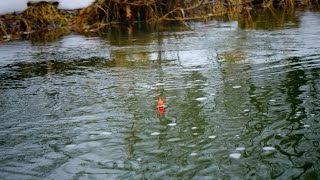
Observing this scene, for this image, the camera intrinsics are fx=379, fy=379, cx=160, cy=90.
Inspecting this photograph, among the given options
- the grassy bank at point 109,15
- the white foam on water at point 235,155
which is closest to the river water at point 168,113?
the white foam on water at point 235,155

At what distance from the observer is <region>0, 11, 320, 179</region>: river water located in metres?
2.10

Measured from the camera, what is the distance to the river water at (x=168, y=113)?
2.10 metres

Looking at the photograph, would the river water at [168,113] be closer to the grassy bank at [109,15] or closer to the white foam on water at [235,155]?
the white foam on water at [235,155]

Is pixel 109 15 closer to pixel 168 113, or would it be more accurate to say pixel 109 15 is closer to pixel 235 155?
pixel 168 113

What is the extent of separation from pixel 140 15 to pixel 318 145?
8226mm

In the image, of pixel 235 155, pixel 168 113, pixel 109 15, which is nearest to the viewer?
pixel 235 155

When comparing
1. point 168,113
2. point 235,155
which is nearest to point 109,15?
point 168,113

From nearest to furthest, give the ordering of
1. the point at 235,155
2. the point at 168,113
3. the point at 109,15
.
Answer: the point at 235,155, the point at 168,113, the point at 109,15

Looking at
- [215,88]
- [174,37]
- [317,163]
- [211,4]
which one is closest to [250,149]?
[317,163]

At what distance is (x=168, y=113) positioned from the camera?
9.49 ft

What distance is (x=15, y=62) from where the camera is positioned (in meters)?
5.39

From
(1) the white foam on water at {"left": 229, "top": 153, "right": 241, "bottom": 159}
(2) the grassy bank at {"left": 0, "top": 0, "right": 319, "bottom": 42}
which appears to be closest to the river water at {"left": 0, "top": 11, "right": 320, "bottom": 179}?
(1) the white foam on water at {"left": 229, "top": 153, "right": 241, "bottom": 159}

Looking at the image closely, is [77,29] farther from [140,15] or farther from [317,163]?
[317,163]

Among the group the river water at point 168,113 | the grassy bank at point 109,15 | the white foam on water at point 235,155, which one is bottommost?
the white foam on water at point 235,155
